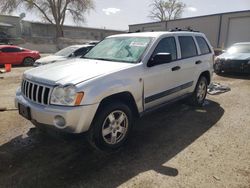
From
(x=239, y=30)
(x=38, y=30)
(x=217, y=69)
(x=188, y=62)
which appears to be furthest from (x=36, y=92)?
(x=38, y=30)

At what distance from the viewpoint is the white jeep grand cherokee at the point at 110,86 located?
3.01 metres

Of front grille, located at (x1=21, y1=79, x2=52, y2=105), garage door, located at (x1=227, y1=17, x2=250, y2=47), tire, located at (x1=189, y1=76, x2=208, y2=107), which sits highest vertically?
garage door, located at (x1=227, y1=17, x2=250, y2=47)

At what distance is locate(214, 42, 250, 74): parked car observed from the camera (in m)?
9.85

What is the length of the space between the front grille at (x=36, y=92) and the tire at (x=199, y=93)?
144 inches

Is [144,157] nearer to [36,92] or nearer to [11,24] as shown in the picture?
[36,92]

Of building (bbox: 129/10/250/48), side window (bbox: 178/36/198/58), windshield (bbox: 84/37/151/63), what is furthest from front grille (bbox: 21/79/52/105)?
building (bbox: 129/10/250/48)

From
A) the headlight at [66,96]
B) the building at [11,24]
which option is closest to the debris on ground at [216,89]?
the headlight at [66,96]

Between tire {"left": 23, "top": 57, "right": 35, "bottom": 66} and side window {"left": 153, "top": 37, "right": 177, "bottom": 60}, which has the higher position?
side window {"left": 153, "top": 37, "right": 177, "bottom": 60}

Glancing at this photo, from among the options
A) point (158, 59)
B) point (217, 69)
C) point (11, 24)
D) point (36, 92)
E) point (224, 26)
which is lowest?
point (217, 69)

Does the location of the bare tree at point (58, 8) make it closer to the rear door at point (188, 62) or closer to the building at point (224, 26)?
the building at point (224, 26)

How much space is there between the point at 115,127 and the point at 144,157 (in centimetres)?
62

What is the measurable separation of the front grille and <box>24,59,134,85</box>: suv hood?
0.08 meters

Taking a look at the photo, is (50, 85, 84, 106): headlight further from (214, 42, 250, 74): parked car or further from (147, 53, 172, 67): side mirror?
(214, 42, 250, 74): parked car

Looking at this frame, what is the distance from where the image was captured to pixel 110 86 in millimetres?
3260
